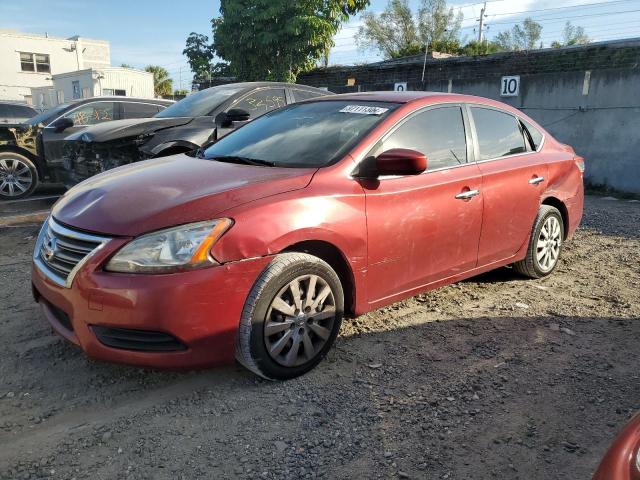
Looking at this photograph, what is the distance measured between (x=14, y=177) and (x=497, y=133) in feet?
24.0

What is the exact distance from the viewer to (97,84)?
28016mm

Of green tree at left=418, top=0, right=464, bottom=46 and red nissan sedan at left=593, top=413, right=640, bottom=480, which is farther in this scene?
green tree at left=418, top=0, right=464, bottom=46

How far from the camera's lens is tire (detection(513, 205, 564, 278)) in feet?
15.5

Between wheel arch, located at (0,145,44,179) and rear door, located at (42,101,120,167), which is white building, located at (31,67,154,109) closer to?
rear door, located at (42,101,120,167)

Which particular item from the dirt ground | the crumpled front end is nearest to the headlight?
the dirt ground

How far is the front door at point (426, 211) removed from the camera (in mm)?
3408

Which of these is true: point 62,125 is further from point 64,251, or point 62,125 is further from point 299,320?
point 299,320

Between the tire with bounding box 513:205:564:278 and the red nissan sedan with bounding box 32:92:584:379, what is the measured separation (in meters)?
0.26

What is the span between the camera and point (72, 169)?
21.8ft

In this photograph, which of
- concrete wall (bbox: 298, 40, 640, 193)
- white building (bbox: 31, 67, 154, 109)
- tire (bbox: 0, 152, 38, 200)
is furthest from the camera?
white building (bbox: 31, 67, 154, 109)

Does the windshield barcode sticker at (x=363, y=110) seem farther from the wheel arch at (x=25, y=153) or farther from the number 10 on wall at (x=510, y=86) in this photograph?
the number 10 on wall at (x=510, y=86)

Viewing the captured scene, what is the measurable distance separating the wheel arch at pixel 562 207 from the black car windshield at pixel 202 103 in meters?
4.17

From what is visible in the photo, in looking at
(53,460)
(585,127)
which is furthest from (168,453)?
(585,127)

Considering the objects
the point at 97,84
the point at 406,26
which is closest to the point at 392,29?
the point at 406,26
